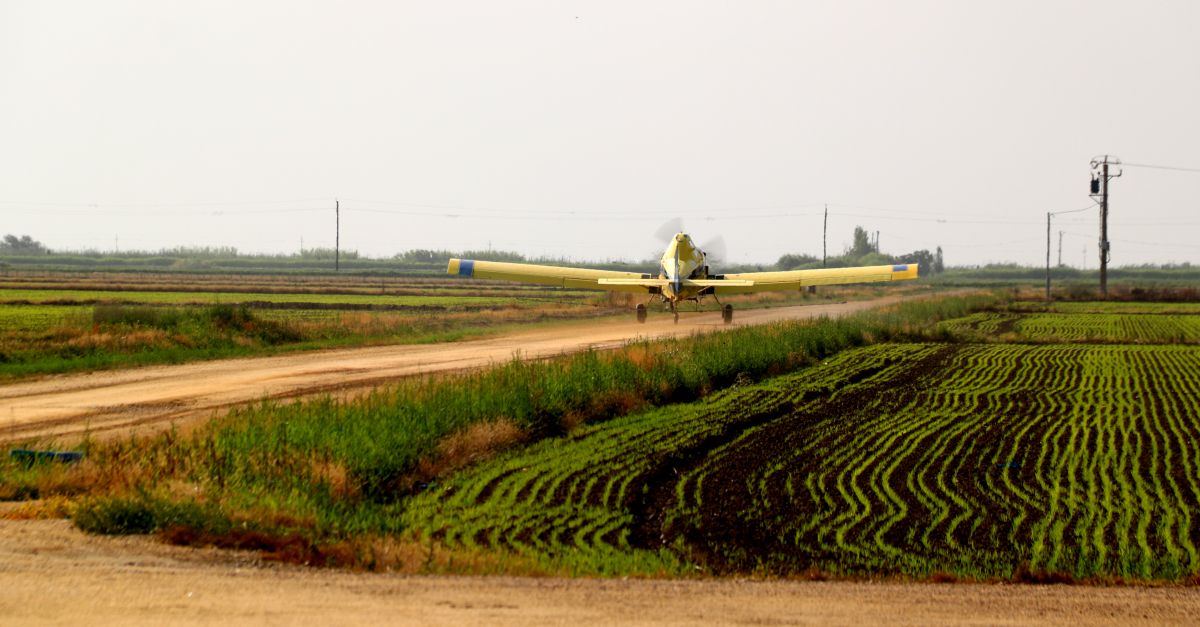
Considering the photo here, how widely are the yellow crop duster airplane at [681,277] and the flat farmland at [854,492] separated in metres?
18.7

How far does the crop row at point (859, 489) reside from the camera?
11539 millimetres

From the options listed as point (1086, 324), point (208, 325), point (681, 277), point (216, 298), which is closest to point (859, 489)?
point (208, 325)

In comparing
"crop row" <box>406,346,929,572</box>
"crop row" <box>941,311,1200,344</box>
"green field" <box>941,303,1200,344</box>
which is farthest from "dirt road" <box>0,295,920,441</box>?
"green field" <box>941,303,1200,344</box>

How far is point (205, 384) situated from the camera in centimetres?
2331

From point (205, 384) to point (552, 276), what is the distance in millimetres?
25879

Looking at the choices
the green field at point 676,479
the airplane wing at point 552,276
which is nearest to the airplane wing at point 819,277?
the airplane wing at point 552,276

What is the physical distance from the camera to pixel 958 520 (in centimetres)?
1307

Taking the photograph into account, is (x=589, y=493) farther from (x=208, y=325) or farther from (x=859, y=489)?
(x=208, y=325)

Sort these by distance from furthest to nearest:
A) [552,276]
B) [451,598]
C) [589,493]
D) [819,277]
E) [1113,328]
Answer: [1113,328] < [819,277] < [552,276] < [589,493] < [451,598]

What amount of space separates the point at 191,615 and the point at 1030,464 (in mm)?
12603

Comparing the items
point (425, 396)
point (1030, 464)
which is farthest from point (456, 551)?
point (1030, 464)

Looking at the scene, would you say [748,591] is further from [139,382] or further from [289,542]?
[139,382]

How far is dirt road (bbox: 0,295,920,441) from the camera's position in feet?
59.1

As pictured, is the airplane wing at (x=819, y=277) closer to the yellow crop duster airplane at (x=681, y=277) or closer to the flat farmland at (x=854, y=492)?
the yellow crop duster airplane at (x=681, y=277)
